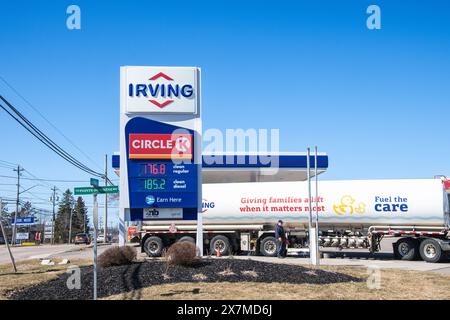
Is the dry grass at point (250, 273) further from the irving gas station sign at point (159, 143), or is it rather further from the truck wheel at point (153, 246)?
the truck wheel at point (153, 246)

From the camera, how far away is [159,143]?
1766cm

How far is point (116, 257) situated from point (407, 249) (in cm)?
1443

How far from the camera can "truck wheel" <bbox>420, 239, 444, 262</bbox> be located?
22.2m

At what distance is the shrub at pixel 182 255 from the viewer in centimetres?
1336

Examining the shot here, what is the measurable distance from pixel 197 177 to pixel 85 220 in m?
99.8

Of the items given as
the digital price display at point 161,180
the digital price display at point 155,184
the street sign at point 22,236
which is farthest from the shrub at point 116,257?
the street sign at point 22,236

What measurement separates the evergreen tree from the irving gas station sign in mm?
71066

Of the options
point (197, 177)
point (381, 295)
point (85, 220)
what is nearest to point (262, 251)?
point (197, 177)

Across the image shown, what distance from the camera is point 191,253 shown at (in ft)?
44.1

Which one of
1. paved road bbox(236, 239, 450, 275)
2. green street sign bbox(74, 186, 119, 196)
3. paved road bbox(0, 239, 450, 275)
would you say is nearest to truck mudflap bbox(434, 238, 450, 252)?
paved road bbox(236, 239, 450, 275)

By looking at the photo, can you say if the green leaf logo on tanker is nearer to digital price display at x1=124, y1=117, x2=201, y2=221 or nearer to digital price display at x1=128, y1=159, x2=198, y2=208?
digital price display at x1=124, y1=117, x2=201, y2=221

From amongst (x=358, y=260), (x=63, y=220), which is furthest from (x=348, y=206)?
(x=63, y=220)
